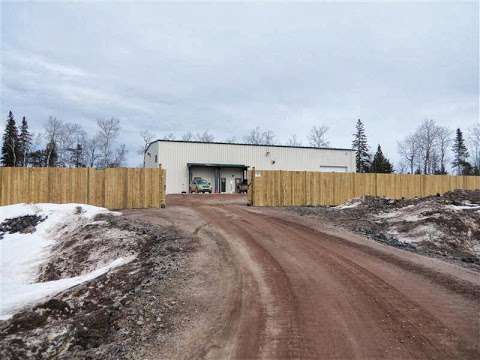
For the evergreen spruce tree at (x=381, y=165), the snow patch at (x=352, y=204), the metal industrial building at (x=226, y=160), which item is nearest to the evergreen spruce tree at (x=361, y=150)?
the evergreen spruce tree at (x=381, y=165)

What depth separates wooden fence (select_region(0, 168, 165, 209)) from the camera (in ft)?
65.1

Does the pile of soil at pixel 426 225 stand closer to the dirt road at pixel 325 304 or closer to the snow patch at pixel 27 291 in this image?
the dirt road at pixel 325 304

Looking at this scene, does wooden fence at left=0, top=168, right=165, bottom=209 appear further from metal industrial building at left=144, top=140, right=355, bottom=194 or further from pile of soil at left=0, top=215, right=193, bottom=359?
metal industrial building at left=144, top=140, right=355, bottom=194

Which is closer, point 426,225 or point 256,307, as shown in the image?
point 256,307

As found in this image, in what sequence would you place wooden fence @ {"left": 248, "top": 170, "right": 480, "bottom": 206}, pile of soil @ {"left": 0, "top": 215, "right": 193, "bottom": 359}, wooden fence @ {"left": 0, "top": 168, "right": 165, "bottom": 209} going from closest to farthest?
1. pile of soil @ {"left": 0, "top": 215, "right": 193, "bottom": 359}
2. wooden fence @ {"left": 0, "top": 168, "right": 165, "bottom": 209}
3. wooden fence @ {"left": 248, "top": 170, "right": 480, "bottom": 206}

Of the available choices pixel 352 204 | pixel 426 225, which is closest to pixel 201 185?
pixel 352 204

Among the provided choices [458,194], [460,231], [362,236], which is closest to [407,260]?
[362,236]

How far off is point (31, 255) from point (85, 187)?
7501 millimetres

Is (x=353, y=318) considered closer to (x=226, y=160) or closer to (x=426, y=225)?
(x=426, y=225)

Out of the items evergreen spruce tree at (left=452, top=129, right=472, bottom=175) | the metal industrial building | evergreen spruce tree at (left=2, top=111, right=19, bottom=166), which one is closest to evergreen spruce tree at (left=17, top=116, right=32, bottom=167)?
evergreen spruce tree at (left=2, top=111, right=19, bottom=166)

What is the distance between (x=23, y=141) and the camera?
66312mm

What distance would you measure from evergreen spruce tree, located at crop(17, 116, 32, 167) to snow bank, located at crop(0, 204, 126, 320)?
5380 cm

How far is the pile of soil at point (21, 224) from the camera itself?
51.7 ft

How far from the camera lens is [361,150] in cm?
7712
